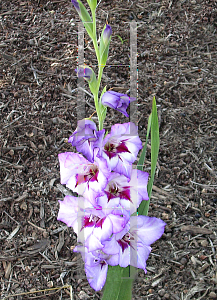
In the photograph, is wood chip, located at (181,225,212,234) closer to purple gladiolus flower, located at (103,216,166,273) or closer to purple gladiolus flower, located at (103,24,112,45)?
purple gladiolus flower, located at (103,216,166,273)

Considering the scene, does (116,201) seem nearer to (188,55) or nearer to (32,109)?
(32,109)

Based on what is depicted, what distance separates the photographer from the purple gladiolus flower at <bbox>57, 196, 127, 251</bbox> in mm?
708

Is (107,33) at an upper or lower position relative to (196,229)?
upper

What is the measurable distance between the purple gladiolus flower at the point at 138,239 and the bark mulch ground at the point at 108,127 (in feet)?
1.52

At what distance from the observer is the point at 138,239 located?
812mm

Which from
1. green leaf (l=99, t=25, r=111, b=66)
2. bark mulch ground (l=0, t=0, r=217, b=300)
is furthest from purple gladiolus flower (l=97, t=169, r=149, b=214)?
bark mulch ground (l=0, t=0, r=217, b=300)

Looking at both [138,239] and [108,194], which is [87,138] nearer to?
[108,194]

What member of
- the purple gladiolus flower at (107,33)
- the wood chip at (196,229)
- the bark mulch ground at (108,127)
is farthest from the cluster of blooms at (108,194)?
the wood chip at (196,229)

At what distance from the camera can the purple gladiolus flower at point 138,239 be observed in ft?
2.60

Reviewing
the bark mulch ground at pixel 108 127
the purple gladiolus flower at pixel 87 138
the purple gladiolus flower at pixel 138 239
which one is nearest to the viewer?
the purple gladiolus flower at pixel 87 138

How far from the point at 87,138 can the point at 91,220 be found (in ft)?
0.71

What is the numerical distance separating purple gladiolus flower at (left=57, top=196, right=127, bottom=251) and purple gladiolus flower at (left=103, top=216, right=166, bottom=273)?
0.08m

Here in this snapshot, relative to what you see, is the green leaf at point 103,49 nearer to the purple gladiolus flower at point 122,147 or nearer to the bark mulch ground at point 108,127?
the purple gladiolus flower at point 122,147

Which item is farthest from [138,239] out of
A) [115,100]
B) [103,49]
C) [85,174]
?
[103,49]
